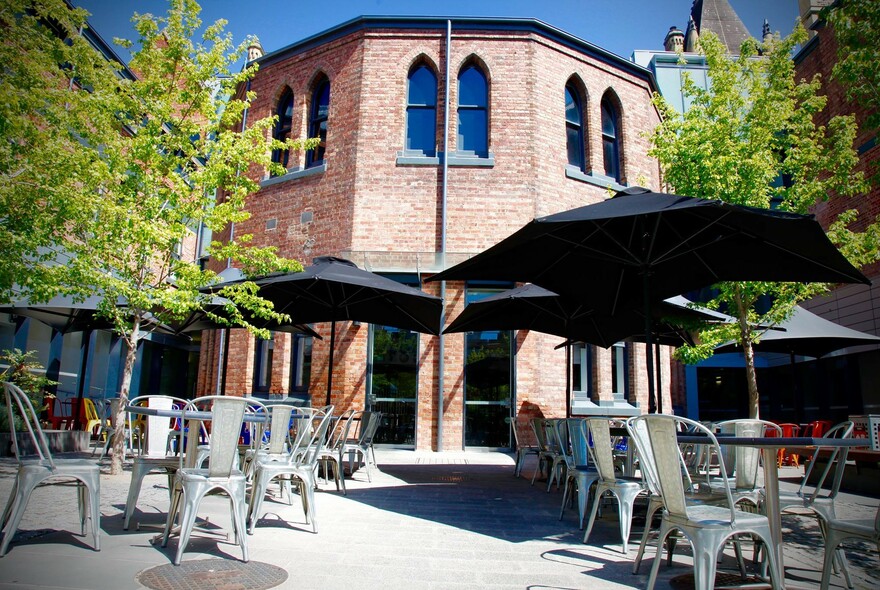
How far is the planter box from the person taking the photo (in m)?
8.82

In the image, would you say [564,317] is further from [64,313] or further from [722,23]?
[722,23]

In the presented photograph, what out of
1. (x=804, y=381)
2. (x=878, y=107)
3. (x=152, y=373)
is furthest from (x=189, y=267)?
(x=804, y=381)

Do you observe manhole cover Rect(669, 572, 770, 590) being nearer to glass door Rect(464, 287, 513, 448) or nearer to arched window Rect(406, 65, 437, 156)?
glass door Rect(464, 287, 513, 448)

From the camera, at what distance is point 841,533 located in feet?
10.0

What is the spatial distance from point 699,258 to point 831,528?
2823 mm

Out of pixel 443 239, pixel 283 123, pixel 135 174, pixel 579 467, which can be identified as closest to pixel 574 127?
pixel 443 239

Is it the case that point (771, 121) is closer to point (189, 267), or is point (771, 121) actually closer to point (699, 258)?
point (699, 258)

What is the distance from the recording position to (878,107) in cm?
650

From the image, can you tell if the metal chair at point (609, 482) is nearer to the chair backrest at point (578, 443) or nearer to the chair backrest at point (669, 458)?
the chair backrest at point (578, 443)

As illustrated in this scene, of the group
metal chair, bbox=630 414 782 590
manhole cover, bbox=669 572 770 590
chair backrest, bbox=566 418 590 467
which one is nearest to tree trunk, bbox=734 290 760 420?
chair backrest, bbox=566 418 590 467

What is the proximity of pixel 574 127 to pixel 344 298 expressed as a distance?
24.9 ft

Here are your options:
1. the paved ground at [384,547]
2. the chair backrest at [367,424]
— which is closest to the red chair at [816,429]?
the paved ground at [384,547]

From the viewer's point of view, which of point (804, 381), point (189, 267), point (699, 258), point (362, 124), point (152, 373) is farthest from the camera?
point (152, 373)

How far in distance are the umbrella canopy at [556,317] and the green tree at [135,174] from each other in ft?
9.17
